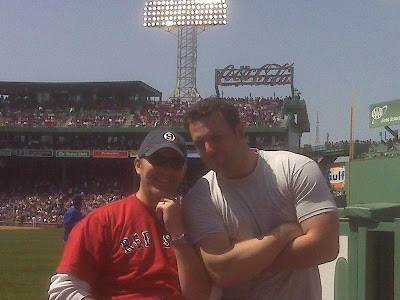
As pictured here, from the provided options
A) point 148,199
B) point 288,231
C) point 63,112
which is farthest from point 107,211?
point 63,112

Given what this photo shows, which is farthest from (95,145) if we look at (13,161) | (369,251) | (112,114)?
(369,251)

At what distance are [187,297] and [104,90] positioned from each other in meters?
48.2

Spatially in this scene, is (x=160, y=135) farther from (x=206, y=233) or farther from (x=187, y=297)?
(x=187, y=297)

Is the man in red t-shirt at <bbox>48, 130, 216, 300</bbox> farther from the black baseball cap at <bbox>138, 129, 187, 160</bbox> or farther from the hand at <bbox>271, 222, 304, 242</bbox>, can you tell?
the hand at <bbox>271, 222, 304, 242</bbox>

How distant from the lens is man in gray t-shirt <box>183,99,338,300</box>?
2330mm

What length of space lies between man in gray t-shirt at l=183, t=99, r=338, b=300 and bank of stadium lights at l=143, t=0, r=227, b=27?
45.7 metres

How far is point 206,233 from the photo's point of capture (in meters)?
2.41

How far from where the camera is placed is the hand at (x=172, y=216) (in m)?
2.44

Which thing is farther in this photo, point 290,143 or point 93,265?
point 290,143

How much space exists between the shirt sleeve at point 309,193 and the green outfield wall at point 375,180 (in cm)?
709

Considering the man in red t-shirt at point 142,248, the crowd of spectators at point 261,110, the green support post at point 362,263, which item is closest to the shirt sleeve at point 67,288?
the man in red t-shirt at point 142,248

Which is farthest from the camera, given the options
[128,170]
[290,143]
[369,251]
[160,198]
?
[128,170]

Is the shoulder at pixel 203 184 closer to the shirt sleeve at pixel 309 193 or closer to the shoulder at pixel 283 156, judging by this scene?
the shoulder at pixel 283 156

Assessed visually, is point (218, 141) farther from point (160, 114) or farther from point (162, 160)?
point (160, 114)
